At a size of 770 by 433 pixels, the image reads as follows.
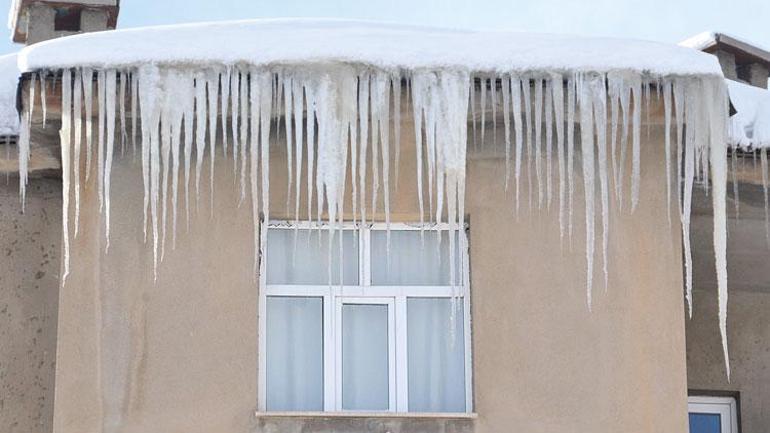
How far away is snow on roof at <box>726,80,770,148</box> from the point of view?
36.0ft

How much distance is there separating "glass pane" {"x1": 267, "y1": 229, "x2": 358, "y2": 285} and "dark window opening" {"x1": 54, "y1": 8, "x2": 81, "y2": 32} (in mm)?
3819

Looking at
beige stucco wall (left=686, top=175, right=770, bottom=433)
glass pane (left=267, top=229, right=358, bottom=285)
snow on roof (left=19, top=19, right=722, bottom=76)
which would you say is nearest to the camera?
snow on roof (left=19, top=19, right=722, bottom=76)

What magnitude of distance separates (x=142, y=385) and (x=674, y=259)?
9.79ft

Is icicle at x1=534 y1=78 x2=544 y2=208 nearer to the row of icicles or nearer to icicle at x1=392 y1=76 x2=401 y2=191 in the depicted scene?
the row of icicles

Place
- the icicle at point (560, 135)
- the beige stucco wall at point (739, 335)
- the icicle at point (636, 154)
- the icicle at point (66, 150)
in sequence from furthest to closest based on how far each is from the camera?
the beige stucco wall at point (739, 335) < the icicle at point (636, 154) < the icicle at point (560, 135) < the icicle at point (66, 150)

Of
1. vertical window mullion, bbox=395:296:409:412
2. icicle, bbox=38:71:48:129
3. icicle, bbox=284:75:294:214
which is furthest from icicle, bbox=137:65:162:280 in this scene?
vertical window mullion, bbox=395:296:409:412

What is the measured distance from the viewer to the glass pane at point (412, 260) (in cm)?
1075

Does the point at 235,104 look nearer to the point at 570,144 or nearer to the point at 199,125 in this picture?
the point at 199,125

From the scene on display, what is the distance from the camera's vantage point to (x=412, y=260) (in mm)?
10789

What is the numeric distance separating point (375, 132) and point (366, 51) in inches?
19.7

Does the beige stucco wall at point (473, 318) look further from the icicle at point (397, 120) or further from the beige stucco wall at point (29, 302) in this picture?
the beige stucco wall at point (29, 302)

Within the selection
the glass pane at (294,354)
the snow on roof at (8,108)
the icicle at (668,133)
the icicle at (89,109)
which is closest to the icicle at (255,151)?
the glass pane at (294,354)

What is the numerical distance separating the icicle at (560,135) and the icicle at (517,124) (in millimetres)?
196

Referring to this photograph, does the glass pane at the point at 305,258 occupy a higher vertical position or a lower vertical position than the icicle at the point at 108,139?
lower
